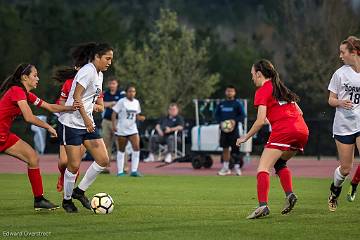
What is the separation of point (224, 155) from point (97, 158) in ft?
37.2

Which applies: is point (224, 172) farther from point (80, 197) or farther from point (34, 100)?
point (34, 100)

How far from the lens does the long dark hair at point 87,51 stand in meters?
13.0

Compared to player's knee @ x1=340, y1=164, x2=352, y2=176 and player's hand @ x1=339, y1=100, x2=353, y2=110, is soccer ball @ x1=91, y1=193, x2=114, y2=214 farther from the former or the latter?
player's hand @ x1=339, y1=100, x2=353, y2=110

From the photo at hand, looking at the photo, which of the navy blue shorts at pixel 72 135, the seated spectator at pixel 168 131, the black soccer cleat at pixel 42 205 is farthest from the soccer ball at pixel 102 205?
the seated spectator at pixel 168 131

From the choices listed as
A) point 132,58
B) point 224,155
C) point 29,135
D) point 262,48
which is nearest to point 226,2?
point 262,48

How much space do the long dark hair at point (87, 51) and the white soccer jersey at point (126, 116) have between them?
9617 millimetres

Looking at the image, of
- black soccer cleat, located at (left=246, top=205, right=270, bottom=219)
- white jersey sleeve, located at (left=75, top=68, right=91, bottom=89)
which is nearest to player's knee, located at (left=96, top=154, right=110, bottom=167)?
white jersey sleeve, located at (left=75, top=68, right=91, bottom=89)

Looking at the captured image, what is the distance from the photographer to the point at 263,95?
12.1 m

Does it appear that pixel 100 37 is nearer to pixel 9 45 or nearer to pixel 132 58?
pixel 9 45

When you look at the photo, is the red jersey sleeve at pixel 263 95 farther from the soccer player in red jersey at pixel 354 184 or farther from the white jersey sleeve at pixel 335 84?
the soccer player in red jersey at pixel 354 184

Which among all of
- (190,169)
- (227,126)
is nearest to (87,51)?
(227,126)

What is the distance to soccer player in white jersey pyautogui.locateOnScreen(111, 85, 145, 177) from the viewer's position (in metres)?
22.9

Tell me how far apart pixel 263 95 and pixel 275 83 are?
249 millimetres

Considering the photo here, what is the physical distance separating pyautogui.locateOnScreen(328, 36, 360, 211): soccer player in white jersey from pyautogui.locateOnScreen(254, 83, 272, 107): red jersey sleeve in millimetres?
1118
